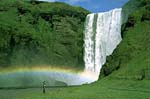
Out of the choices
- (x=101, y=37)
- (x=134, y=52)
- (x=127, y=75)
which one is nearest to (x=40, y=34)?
(x=101, y=37)

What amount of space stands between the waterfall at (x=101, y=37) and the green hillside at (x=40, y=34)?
12.0 meters

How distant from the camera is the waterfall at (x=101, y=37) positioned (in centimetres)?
11069

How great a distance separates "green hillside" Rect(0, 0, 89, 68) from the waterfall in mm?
11991

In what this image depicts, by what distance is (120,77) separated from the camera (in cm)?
5219

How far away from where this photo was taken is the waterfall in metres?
111

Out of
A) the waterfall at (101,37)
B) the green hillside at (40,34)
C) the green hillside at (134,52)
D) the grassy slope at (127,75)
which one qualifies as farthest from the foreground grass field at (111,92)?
the green hillside at (40,34)

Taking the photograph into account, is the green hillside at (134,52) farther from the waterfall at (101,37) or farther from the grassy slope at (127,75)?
the waterfall at (101,37)

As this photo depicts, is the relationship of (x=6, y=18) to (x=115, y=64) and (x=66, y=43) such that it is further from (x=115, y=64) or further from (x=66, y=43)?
(x=115, y=64)

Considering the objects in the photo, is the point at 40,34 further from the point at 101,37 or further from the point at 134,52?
the point at 134,52

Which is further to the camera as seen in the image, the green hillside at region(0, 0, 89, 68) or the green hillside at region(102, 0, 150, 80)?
the green hillside at region(0, 0, 89, 68)

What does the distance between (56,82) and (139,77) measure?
80203 mm

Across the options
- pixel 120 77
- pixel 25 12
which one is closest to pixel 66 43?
pixel 25 12

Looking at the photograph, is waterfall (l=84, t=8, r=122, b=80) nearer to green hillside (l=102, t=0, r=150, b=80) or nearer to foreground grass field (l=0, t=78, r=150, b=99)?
green hillside (l=102, t=0, r=150, b=80)

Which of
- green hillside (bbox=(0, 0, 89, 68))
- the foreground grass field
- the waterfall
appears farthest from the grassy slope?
green hillside (bbox=(0, 0, 89, 68))
